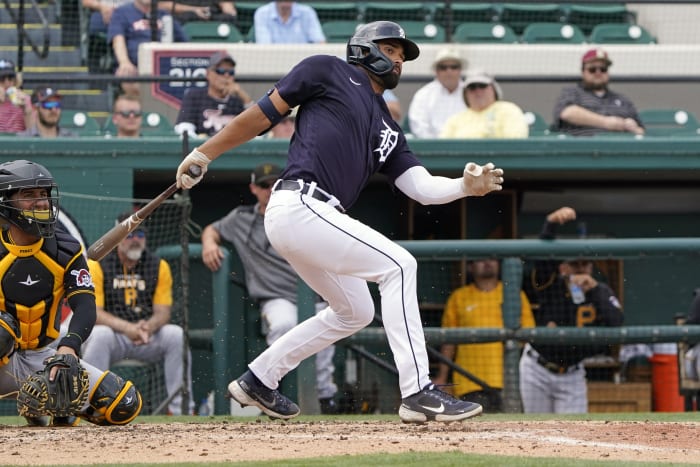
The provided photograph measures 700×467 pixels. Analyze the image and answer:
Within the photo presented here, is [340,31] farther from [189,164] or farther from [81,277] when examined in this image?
[189,164]

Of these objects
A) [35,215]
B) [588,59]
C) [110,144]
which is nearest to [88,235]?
[110,144]

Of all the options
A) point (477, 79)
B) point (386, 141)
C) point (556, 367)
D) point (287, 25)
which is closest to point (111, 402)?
point (386, 141)

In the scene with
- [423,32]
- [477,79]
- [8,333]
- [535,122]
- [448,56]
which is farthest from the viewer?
[423,32]

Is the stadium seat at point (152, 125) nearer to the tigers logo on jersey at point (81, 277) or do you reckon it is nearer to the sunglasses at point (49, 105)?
the sunglasses at point (49, 105)

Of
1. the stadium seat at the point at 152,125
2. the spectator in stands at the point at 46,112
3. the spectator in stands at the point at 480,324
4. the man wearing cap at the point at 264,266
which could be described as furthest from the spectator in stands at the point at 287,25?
the spectator in stands at the point at 480,324

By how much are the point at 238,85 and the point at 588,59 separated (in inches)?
110

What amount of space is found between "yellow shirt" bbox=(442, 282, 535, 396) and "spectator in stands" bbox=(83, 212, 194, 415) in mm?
1881

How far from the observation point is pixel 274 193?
5.21 meters

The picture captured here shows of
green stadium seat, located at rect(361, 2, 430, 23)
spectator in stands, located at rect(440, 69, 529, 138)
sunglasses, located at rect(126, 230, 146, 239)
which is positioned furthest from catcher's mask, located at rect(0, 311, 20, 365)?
green stadium seat, located at rect(361, 2, 430, 23)

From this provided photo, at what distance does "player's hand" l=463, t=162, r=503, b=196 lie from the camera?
199 inches

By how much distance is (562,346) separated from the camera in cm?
845

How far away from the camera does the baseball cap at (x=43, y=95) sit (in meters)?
9.27

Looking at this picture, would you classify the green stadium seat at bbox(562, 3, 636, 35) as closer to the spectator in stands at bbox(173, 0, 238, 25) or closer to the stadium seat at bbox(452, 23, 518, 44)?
the stadium seat at bbox(452, 23, 518, 44)

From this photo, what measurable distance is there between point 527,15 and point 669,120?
7.76 feet
